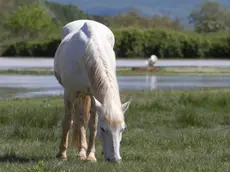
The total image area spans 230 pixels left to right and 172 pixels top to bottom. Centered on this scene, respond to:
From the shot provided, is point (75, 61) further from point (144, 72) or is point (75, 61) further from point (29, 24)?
point (29, 24)

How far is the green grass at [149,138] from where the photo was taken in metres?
8.57

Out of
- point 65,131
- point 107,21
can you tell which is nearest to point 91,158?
point 65,131

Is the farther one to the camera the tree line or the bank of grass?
the tree line

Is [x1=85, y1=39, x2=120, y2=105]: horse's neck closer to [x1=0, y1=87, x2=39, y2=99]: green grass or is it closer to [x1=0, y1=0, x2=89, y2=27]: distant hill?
[x1=0, y1=87, x2=39, y2=99]: green grass

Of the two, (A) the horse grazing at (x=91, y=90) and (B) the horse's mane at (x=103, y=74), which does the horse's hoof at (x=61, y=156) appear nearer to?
(A) the horse grazing at (x=91, y=90)

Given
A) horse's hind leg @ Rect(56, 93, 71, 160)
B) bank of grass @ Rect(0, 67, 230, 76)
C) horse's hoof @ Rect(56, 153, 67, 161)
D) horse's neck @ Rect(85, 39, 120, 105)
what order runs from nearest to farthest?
1. horse's neck @ Rect(85, 39, 120, 105)
2. horse's hoof @ Rect(56, 153, 67, 161)
3. horse's hind leg @ Rect(56, 93, 71, 160)
4. bank of grass @ Rect(0, 67, 230, 76)

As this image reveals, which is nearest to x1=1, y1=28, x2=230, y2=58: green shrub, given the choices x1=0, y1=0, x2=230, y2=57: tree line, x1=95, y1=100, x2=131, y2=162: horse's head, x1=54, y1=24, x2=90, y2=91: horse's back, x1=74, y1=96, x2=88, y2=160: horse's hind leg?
x1=0, y1=0, x2=230, y2=57: tree line

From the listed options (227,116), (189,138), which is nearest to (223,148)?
(189,138)

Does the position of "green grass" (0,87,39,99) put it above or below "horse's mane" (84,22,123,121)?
below

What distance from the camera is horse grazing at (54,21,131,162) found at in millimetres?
8633

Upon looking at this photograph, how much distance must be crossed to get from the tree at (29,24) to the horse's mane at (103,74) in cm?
6012

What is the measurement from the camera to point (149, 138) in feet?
37.2

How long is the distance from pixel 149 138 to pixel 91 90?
2160 millimetres

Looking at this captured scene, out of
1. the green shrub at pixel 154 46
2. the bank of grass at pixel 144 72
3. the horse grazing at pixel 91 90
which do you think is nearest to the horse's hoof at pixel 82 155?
the horse grazing at pixel 91 90
